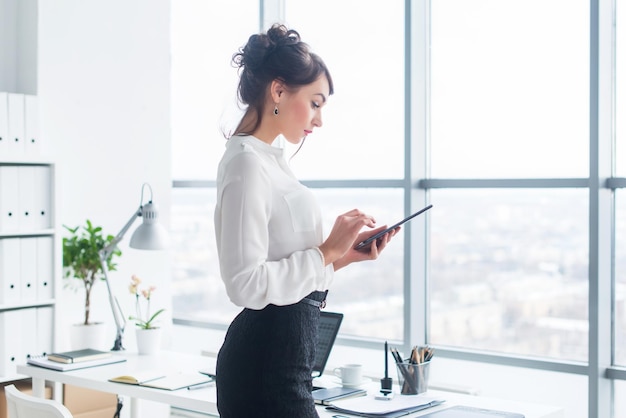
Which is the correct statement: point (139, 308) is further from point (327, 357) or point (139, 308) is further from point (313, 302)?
point (313, 302)

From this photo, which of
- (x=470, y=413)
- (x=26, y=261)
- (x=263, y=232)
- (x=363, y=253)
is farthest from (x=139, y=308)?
(x=263, y=232)

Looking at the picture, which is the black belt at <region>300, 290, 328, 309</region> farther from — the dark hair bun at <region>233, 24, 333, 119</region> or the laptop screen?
the laptop screen

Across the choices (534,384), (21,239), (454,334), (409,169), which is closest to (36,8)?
(21,239)

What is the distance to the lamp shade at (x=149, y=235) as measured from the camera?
352 cm

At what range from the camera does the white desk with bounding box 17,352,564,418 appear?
2496mm

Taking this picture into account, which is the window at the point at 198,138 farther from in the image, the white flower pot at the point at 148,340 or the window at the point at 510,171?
the window at the point at 510,171

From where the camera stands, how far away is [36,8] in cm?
387

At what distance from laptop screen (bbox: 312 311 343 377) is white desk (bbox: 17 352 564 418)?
0.09m

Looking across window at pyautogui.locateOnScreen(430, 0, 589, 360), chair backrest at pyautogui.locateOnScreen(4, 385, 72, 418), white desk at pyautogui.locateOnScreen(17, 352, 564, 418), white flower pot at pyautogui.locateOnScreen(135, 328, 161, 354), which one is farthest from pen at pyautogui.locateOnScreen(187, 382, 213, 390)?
window at pyautogui.locateOnScreen(430, 0, 589, 360)

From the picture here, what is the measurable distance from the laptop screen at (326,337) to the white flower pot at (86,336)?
54.2 inches

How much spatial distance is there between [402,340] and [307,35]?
164cm

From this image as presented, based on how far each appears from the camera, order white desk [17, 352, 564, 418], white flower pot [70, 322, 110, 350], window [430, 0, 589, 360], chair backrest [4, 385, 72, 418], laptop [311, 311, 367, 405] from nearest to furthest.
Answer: chair backrest [4, 385, 72, 418], white desk [17, 352, 564, 418], laptop [311, 311, 367, 405], window [430, 0, 589, 360], white flower pot [70, 322, 110, 350]

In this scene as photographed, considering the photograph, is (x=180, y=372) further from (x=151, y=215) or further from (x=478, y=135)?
(x=478, y=135)

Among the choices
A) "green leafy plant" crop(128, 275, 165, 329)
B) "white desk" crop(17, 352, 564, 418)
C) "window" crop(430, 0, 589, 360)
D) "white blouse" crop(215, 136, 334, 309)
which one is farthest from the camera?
"green leafy plant" crop(128, 275, 165, 329)
